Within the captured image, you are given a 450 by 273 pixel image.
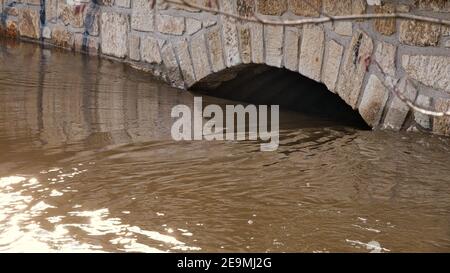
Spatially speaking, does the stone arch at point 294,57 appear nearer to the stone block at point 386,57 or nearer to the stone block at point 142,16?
the stone block at point 386,57

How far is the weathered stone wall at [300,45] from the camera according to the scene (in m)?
4.12

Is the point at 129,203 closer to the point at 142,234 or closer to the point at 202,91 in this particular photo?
the point at 142,234

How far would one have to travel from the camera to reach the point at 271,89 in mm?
5664

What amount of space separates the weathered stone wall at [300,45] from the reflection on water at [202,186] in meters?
0.27

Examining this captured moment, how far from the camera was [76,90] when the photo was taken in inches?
211

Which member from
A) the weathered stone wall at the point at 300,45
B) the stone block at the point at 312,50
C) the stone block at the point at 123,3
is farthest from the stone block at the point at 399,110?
the stone block at the point at 123,3

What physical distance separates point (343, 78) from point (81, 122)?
1647mm

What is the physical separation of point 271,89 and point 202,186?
2.52 meters

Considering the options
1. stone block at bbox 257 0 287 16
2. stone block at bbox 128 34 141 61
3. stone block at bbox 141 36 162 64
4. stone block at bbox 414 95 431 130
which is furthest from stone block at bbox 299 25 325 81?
stone block at bbox 128 34 141 61

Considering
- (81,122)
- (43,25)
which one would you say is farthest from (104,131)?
(43,25)

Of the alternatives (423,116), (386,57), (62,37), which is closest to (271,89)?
(386,57)

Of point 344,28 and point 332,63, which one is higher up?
point 344,28

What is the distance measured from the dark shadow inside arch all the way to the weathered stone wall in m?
0.16

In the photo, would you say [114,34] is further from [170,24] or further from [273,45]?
[273,45]
